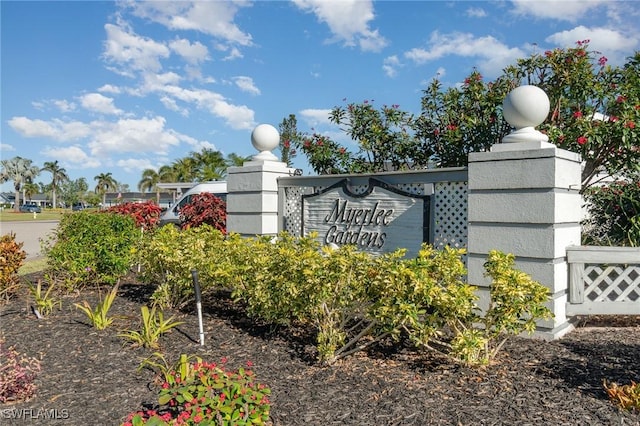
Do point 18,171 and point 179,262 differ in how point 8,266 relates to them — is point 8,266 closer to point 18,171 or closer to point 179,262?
point 179,262

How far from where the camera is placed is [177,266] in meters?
6.16

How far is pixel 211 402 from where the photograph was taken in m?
3.20

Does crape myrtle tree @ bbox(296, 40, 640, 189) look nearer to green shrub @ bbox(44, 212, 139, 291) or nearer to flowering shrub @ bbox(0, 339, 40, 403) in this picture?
green shrub @ bbox(44, 212, 139, 291)

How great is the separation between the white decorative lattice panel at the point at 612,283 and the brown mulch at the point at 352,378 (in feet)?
1.23

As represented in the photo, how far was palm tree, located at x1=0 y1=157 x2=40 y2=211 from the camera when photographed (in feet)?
320

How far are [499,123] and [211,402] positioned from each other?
6.93 m

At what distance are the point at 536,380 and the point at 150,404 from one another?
9.74ft

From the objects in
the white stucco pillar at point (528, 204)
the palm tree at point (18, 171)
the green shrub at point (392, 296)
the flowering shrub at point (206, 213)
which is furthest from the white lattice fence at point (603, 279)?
the palm tree at point (18, 171)

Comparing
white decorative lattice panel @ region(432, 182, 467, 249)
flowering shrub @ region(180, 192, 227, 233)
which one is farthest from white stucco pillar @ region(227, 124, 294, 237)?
white decorative lattice panel @ region(432, 182, 467, 249)

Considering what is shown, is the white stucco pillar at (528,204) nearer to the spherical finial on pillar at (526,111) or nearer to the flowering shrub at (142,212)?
the spherical finial on pillar at (526,111)

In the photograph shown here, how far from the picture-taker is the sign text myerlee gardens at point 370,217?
21.4 ft

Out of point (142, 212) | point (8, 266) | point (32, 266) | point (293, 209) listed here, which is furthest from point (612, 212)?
point (32, 266)

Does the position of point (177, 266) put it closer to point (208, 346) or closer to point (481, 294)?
point (208, 346)

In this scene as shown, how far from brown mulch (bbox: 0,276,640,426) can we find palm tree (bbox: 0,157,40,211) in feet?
338
